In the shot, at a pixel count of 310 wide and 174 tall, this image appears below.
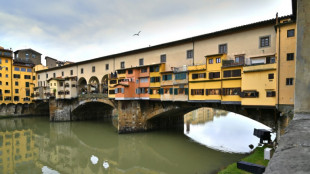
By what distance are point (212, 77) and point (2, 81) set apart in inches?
2122

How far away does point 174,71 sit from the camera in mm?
22422

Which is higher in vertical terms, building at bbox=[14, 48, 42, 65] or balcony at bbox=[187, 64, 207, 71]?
building at bbox=[14, 48, 42, 65]

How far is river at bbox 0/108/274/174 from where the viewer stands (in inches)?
646

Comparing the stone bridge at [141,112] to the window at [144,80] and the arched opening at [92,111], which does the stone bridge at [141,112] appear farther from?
the window at [144,80]

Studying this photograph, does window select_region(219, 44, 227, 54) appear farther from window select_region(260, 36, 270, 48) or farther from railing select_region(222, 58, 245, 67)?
window select_region(260, 36, 270, 48)

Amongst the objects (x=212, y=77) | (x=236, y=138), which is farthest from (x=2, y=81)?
(x=236, y=138)

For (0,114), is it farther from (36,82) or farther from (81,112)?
(81,112)

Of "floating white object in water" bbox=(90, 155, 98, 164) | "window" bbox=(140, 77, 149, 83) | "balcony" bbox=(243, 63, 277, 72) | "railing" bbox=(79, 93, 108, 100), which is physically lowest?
"floating white object in water" bbox=(90, 155, 98, 164)

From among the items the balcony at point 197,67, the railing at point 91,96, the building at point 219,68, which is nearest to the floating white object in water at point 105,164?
the building at point 219,68

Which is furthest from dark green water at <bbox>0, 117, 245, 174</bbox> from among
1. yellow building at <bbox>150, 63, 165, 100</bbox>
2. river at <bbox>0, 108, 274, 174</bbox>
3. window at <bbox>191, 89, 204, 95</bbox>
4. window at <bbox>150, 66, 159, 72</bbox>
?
window at <bbox>150, 66, 159, 72</bbox>

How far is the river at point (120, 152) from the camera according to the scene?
16406 mm

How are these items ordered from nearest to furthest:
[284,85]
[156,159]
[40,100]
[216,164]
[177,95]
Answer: [284,85]
[216,164]
[156,159]
[177,95]
[40,100]

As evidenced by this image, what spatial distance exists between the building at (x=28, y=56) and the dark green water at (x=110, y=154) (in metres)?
35.4

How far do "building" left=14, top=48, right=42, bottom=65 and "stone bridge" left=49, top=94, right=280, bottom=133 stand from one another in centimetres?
2614
